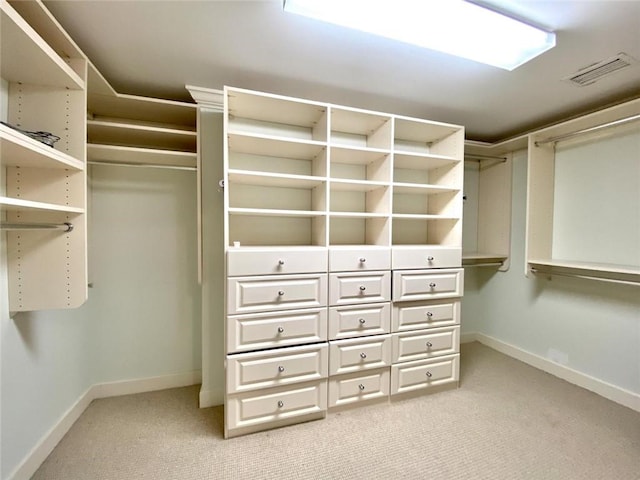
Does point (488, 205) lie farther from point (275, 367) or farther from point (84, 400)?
point (84, 400)

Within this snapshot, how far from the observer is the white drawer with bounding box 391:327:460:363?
2.06 m

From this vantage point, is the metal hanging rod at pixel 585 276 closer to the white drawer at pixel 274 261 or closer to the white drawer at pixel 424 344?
the white drawer at pixel 424 344

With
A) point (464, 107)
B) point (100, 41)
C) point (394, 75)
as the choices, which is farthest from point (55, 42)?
point (464, 107)

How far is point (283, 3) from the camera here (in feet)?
4.05

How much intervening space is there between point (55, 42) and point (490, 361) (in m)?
3.98

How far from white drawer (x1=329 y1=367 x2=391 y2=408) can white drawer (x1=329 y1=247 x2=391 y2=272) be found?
0.76m

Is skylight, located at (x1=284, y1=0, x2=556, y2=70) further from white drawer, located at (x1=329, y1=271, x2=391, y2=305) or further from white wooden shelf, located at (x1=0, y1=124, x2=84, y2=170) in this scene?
white drawer, located at (x1=329, y1=271, x2=391, y2=305)

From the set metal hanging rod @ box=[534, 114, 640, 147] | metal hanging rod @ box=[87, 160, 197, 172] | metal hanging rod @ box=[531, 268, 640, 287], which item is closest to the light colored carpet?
metal hanging rod @ box=[531, 268, 640, 287]

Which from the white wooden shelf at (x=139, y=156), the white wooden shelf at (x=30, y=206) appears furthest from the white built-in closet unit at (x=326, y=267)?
the white wooden shelf at (x=30, y=206)

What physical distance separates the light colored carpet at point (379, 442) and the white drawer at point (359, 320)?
574 millimetres

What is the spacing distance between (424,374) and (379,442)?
0.67 m

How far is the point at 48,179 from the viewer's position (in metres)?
1.39

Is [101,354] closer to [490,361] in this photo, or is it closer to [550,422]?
[550,422]

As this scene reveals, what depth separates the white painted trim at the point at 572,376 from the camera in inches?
80.7
